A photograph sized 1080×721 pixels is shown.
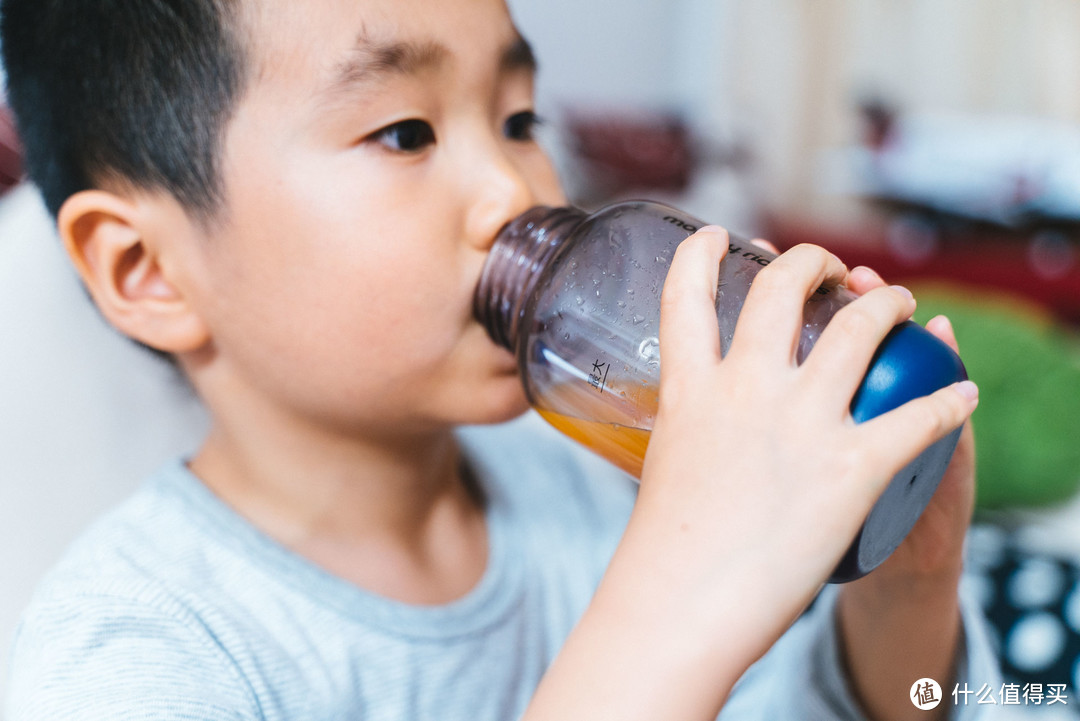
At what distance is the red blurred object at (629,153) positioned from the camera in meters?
1.83

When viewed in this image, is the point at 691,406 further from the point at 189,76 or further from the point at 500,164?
the point at 189,76

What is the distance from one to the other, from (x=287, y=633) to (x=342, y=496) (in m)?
0.12

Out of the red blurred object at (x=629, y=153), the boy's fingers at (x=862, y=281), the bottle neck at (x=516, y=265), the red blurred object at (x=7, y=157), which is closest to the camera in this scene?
the boy's fingers at (x=862, y=281)

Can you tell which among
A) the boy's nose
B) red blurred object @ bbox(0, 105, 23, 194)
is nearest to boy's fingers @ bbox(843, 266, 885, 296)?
the boy's nose

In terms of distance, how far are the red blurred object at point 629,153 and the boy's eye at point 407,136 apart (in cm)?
124

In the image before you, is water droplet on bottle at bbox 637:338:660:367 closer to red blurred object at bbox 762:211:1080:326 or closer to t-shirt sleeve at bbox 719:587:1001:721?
t-shirt sleeve at bbox 719:587:1001:721

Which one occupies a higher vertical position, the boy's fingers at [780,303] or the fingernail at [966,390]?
the boy's fingers at [780,303]

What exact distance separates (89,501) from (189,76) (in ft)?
1.29

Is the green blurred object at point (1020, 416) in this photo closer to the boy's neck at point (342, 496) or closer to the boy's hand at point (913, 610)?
the boy's hand at point (913, 610)

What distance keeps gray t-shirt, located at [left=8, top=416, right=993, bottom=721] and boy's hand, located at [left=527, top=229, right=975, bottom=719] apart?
29 centimetres

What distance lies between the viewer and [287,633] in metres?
0.66

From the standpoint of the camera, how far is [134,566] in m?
0.62

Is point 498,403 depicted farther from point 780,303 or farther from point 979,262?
point 979,262

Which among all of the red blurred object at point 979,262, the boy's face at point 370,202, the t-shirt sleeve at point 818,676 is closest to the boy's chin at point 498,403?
the boy's face at point 370,202
